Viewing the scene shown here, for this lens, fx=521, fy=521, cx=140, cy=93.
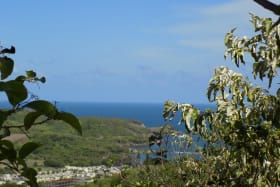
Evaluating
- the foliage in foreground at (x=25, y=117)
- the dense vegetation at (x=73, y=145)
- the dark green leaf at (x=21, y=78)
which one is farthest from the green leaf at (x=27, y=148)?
the dense vegetation at (x=73, y=145)

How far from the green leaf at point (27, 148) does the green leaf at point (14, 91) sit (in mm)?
86

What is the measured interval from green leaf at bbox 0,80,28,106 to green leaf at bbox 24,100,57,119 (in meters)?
0.02

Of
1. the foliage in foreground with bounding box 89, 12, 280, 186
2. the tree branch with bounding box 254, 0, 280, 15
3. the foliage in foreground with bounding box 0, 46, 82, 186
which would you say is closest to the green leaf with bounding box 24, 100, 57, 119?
the foliage in foreground with bounding box 0, 46, 82, 186

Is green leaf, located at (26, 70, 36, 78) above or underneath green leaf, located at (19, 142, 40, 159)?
above

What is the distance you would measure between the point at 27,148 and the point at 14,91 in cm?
11

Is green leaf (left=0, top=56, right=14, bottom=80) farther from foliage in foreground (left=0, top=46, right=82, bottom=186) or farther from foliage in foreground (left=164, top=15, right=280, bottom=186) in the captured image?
foliage in foreground (left=164, top=15, right=280, bottom=186)

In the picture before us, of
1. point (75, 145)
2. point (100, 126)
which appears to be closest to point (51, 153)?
point (75, 145)

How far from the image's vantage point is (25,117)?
2.71 feet

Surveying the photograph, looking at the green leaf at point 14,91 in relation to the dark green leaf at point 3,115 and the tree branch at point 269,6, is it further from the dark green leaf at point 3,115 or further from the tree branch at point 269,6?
the tree branch at point 269,6

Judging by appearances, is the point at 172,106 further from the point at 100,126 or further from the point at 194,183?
the point at 100,126

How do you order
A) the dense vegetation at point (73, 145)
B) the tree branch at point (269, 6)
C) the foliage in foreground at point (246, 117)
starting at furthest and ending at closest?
the dense vegetation at point (73, 145) → the foliage in foreground at point (246, 117) → the tree branch at point (269, 6)

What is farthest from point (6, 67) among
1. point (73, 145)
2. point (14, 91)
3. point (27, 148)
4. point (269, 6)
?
point (73, 145)

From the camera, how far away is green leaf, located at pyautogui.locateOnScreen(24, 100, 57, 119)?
78 centimetres

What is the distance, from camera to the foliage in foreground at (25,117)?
76 cm
